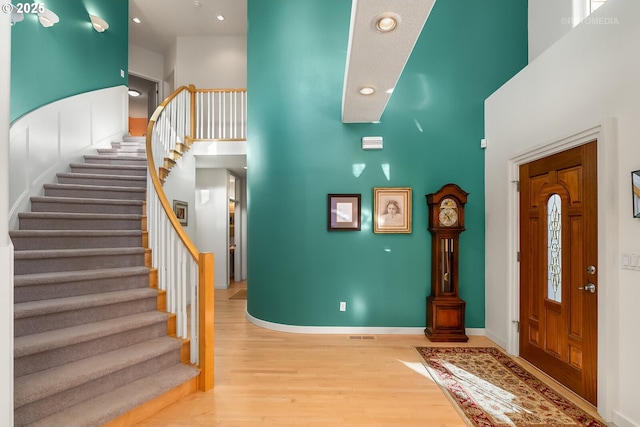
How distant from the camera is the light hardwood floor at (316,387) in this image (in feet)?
7.01

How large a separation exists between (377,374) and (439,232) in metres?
1.77

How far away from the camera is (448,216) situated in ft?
11.9

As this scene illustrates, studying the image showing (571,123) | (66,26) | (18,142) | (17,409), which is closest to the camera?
(17,409)

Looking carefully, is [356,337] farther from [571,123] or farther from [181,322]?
[571,123]

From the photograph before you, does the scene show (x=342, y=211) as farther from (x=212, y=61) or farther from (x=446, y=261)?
(x=212, y=61)

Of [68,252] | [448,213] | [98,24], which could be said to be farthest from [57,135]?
[448,213]

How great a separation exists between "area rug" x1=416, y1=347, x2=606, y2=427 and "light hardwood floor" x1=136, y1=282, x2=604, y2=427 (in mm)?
129

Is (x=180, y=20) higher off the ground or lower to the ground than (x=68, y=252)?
higher

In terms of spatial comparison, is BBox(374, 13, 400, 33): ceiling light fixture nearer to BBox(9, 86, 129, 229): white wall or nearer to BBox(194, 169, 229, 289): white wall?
BBox(9, 86, 129, 229): white wall

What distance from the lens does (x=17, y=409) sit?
169cm

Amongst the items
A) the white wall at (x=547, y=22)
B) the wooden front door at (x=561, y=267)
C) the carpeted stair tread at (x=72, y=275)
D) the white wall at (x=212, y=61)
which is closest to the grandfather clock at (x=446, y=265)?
the wooden front door at (x=561, y=267)

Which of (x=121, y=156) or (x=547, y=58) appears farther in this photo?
(x=121, y=156)

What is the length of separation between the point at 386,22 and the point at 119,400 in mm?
3065

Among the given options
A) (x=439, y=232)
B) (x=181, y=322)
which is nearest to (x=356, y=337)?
Result: (x=439, y=232)
